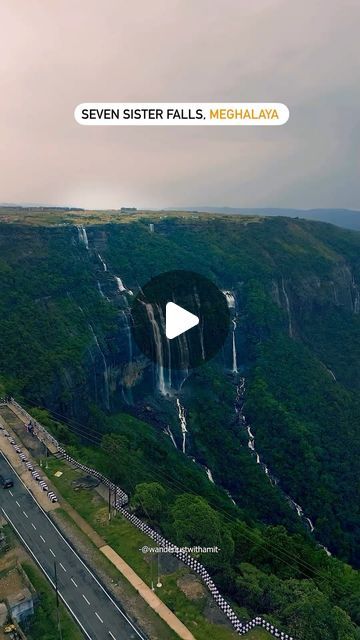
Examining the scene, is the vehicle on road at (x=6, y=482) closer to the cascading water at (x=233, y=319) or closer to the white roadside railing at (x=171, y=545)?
the white roadside railing at (x=171, y=545)

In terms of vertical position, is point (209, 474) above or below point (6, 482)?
below

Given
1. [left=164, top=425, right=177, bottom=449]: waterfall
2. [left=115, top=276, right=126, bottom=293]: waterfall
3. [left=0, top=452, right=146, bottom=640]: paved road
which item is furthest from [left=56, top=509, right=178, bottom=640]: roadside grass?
[left=115, top=276, right=126, bottom=293]: waterfall

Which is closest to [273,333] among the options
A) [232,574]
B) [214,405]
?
[214,405]

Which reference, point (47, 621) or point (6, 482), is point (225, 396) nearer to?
point (6, 482)

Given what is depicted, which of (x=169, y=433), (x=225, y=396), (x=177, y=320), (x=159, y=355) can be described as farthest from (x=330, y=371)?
(x=169, y=433)

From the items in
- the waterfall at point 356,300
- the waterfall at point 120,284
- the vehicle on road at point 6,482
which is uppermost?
the waterfall at point 120,284
